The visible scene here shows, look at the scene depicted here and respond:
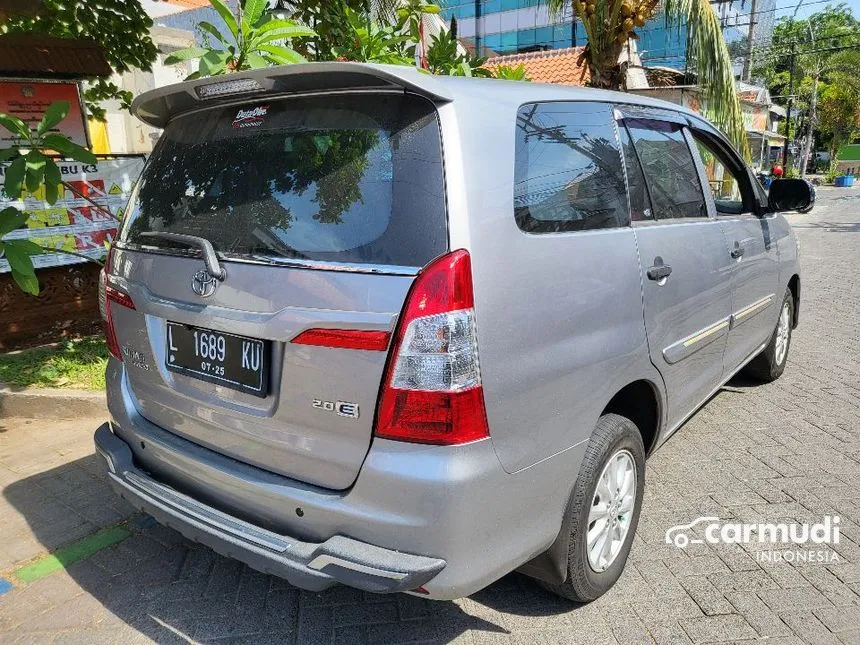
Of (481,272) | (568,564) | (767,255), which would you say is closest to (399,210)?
(481,272)

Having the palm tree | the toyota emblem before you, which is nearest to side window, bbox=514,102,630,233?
the toyota emblem

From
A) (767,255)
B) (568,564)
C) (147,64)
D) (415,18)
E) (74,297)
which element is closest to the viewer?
(568,564)

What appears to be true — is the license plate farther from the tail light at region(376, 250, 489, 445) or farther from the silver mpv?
the tail light at region(376, 250, 489, 445)

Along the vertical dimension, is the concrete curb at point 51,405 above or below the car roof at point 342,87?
below

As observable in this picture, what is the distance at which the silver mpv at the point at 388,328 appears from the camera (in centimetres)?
184

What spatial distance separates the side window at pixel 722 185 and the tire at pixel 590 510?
1710mm

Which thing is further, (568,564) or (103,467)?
(103,467)

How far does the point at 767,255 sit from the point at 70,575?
417 centimetres

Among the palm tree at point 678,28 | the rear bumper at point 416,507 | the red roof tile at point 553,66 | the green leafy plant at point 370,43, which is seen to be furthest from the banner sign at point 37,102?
the red roof tile at point 553,66

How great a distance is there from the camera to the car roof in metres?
1.94

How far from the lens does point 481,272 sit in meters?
1.88

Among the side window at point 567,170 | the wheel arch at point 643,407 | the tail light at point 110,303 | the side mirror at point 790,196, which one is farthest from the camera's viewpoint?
the side mirror at point 790,196

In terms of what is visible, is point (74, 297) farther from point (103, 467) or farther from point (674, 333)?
point (674, 333)

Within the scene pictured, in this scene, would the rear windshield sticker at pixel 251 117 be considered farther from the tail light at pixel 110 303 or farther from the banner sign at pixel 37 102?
the banner sign at pixel 37 102
